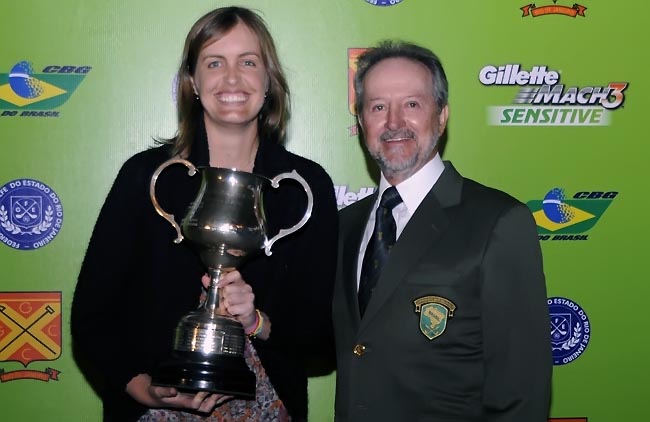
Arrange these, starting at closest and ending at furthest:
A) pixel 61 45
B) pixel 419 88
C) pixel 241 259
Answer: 1. pixel 241 259
2. pixel 419 88
3. pixel 61 45

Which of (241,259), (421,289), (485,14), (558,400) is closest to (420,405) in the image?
(421,289)

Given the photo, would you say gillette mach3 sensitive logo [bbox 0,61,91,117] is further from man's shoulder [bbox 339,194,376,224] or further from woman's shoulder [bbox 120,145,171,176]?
man's shoulder [bbox 339,194,376,224]

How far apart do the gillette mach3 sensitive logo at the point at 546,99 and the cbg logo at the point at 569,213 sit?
240mm

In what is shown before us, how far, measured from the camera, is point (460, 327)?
1821mm

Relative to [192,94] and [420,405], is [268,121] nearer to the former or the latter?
[192,94]

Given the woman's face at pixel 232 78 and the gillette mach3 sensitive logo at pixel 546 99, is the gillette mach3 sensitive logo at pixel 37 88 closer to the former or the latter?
the woman's face at pixel 232 78

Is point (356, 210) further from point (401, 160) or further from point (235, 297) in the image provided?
point (235, 297)

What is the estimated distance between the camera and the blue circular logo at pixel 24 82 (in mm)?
2656

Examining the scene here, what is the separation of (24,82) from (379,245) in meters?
1.39

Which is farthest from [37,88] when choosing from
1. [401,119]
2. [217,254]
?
[401,119]

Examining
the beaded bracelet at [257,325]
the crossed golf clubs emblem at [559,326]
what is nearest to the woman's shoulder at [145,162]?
the beaded bracelet at [257,325]

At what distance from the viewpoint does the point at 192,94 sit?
6.63 feet

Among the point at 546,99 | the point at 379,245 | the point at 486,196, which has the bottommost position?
the point at 379,245

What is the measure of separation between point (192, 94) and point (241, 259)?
1.49ft
